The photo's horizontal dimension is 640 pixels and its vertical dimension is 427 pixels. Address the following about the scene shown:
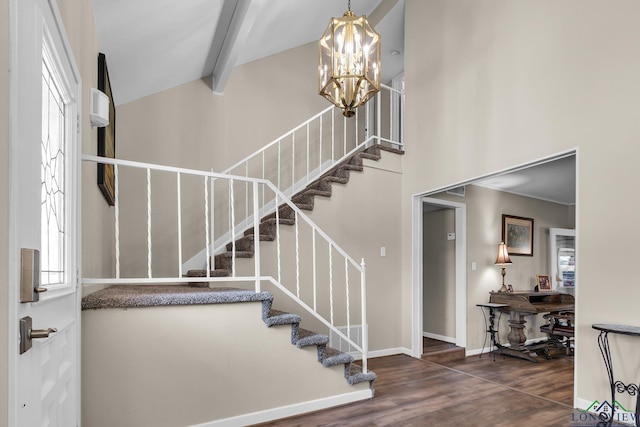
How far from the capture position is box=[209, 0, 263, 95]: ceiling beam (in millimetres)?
3521

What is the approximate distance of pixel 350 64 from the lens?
285 cm

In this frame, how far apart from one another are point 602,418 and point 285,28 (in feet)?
16.2

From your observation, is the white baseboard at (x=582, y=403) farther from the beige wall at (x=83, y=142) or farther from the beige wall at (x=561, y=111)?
the beige wall at (x=83, y=142)

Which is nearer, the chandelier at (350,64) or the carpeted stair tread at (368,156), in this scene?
the chandelier at (350,64)

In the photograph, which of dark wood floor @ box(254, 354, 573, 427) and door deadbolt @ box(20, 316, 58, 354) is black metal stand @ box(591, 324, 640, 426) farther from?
door deadbolt @ box(20, 316, 58, 354)

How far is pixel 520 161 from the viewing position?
360 cm

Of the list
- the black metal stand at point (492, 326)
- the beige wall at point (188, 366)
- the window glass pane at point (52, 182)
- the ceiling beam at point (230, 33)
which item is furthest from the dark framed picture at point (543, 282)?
the window glass pane at point (52, 182)

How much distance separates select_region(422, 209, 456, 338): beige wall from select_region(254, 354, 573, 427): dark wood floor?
42.2 inches

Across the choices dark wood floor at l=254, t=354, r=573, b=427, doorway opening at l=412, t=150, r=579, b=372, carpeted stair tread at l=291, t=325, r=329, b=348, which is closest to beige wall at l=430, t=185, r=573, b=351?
doorway opening at l=412, t=150, r=579, b=372

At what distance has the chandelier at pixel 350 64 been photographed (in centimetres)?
284

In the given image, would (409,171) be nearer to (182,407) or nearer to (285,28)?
(285,28)

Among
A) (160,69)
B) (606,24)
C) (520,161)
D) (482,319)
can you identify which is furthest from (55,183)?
(482,319)

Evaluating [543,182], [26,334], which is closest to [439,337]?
[543,182]

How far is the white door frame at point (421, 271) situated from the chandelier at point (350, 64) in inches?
87.8
